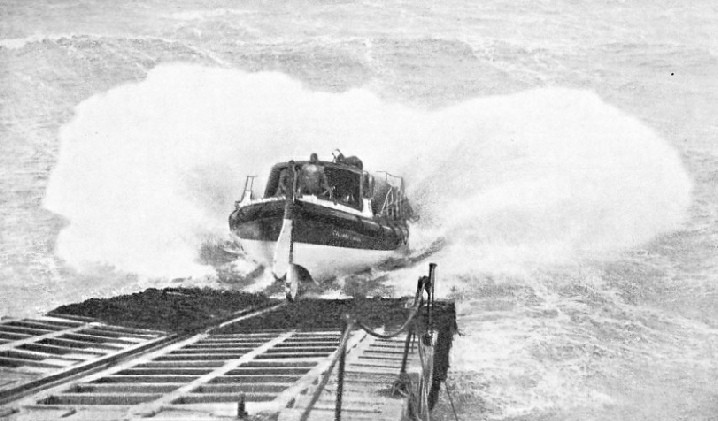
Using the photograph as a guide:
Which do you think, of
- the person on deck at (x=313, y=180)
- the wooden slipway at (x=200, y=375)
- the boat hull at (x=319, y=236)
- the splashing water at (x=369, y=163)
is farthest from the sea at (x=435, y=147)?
the wooden slipway at (x=200, y=375)

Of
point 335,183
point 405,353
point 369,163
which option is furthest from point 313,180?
point 405,353

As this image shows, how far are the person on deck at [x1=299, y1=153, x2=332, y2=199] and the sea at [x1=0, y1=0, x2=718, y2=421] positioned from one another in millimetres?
2477

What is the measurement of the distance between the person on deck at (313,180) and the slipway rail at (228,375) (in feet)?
18.2

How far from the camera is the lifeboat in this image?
12.6 metres

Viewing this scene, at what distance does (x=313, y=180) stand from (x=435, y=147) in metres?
7.84

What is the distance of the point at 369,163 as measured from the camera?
19.8 m

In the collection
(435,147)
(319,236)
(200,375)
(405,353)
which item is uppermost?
(435,147)

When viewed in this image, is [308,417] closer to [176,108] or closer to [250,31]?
[250,31]

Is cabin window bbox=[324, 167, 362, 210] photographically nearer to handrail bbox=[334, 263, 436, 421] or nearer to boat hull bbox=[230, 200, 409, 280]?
boat hull bbox=[230, 200, 409, 280]

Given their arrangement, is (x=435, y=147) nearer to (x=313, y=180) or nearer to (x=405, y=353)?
(x=313, y=180)

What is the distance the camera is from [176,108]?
20.1 meters

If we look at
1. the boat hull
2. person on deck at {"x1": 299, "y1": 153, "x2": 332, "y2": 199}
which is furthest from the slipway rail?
person on deck at {"x1": 299, "y1": 153, "x2": 332, "y2": 199}

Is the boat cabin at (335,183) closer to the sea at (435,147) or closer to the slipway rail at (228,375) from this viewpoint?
the sea at (435,147)

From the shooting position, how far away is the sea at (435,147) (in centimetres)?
1443
